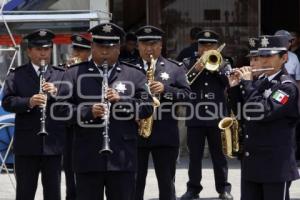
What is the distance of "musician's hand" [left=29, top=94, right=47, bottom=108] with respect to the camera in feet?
22.9

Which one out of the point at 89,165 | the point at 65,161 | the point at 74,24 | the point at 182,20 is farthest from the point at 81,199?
the point at 182,20

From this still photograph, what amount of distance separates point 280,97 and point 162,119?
6.43 feet

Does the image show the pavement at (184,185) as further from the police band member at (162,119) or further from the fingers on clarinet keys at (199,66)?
the fingers on clarinet keys at (199,66)

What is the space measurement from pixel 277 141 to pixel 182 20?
25.5 ft

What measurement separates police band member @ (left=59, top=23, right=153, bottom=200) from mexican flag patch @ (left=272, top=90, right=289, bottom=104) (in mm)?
970

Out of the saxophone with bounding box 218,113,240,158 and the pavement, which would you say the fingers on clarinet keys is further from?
the saxophone with bounding box 218,113,240,158

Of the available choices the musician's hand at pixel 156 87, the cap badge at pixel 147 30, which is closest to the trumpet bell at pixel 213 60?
the cap badge at pixel 147 30

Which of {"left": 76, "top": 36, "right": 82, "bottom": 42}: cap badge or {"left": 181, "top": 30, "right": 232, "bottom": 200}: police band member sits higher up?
{"left": 76, "top": 36, "right": 82, "bottom": 42}: cap badge

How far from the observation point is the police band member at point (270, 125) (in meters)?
6.12

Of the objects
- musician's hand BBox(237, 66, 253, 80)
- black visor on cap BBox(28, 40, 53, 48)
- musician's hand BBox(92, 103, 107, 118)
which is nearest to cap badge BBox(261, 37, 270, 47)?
musician's hand BBox(237, 66, 253, 80)

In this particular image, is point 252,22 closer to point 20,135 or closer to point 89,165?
point 20,135

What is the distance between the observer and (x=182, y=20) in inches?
541

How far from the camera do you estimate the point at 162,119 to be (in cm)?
786

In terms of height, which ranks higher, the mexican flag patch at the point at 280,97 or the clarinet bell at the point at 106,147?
the mexican flag patch at the point at 280,97
